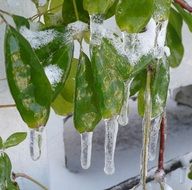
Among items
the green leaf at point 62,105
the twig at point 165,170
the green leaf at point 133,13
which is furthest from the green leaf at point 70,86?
the twig at point 165,170

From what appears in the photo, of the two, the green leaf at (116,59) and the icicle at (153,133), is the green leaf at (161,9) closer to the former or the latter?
the green leaf at (116,59)

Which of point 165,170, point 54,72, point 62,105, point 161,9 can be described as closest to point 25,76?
point 54,72

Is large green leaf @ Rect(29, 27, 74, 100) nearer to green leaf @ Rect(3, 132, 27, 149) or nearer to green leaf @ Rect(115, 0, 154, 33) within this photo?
green leaf @ Rect(115, 0, 154, 33)

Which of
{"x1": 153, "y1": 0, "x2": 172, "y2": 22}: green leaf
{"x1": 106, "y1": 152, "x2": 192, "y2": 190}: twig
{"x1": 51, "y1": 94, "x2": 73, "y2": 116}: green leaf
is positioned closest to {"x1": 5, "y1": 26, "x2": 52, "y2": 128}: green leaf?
{"x1": 153, "y1": 0, "x2": 172, "y2": 22}: green leaf

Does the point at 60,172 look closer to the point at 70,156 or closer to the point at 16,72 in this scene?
the point at 70,156

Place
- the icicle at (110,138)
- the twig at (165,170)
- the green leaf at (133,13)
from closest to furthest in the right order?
1. the green leaf at (133,13)
2. the icicle at (110,138)
3. the twig at (165,170)

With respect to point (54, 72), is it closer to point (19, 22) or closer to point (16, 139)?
point (19, 22)
